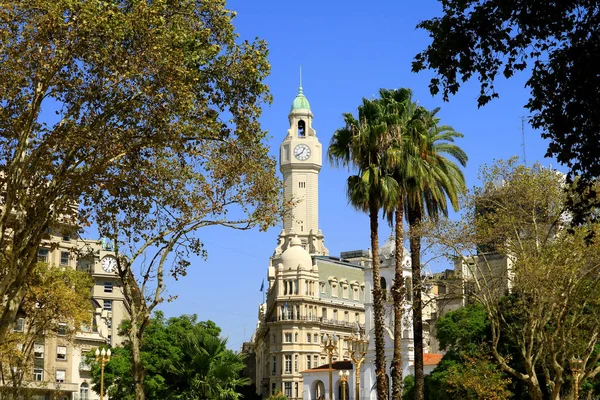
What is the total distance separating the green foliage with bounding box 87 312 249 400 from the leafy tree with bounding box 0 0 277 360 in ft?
70.2

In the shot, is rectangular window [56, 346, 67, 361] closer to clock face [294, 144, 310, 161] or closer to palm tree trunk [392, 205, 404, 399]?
palm tree trunk [392, 205, 404, 399]

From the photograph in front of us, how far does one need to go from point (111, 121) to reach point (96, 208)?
11.0 feet

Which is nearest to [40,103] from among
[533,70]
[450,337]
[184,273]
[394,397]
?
[184,273]

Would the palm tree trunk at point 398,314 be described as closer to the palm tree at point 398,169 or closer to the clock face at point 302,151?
the palm tree at point 398,169

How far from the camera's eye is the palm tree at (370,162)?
126 ft

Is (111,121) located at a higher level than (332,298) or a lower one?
lower

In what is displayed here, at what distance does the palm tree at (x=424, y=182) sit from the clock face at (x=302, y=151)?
119m

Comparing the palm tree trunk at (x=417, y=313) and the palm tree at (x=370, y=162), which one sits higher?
the palm tree at (x=370, y=162)

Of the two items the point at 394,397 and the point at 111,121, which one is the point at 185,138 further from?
the point at 394,397

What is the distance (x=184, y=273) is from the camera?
28219 millimetres

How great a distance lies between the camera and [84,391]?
3159 inches

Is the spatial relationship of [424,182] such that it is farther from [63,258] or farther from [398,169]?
[63,258]

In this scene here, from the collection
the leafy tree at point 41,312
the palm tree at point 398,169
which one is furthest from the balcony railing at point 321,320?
the palm tree at point 398,169

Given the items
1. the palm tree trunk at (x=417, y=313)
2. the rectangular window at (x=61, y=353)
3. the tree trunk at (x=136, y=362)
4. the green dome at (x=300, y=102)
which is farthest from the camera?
the green dome at (x=300, y=102)
